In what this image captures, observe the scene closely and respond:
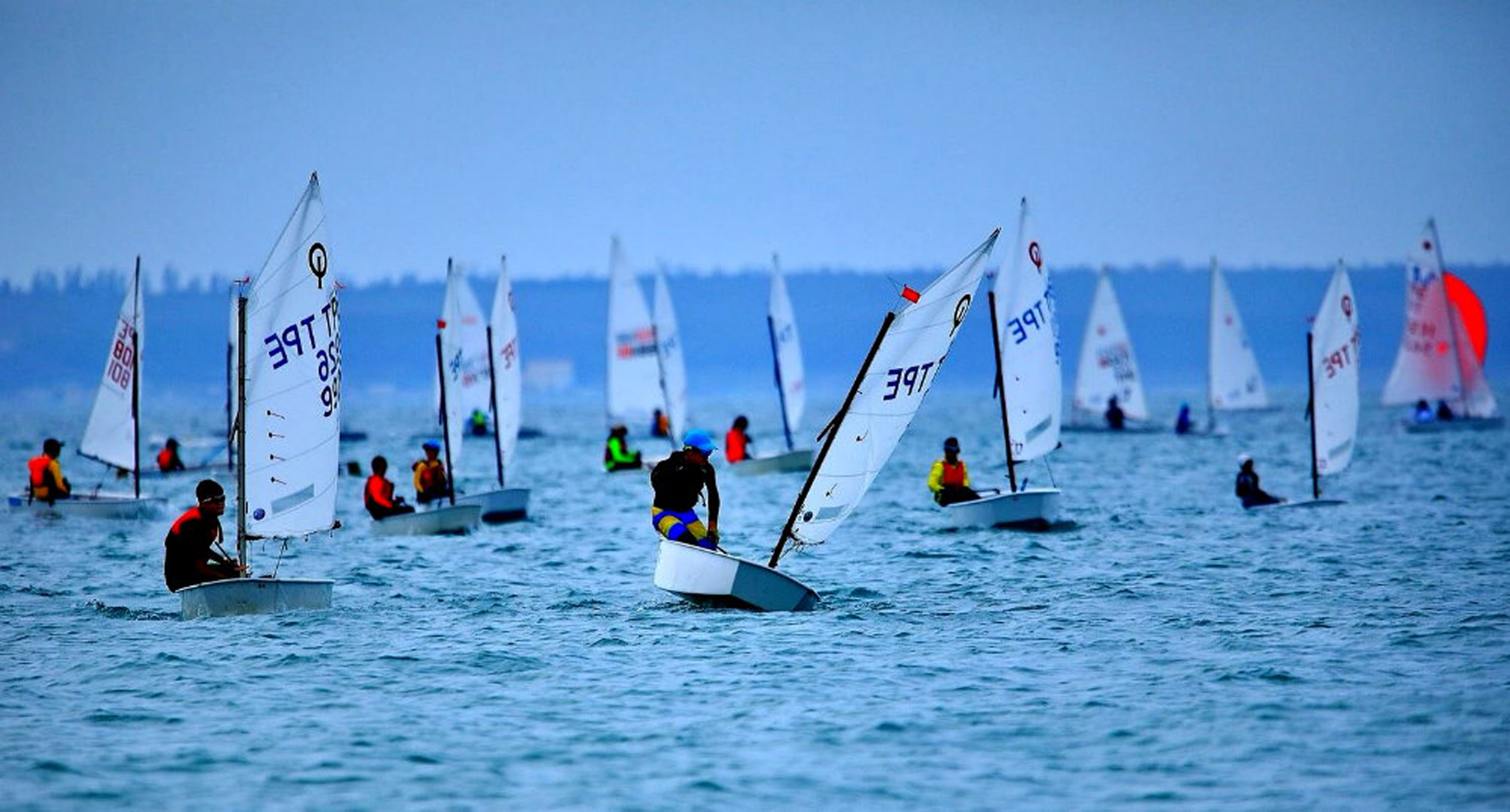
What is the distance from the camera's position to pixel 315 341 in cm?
1930

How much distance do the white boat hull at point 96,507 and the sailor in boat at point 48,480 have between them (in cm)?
14

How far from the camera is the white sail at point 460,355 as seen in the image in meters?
30.9

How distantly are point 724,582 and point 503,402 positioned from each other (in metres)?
16.9

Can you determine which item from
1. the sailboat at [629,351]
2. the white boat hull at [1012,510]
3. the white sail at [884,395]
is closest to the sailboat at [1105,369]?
the sailboat at [629,351]

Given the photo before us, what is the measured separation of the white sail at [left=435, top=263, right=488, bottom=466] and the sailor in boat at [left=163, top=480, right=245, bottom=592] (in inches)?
447

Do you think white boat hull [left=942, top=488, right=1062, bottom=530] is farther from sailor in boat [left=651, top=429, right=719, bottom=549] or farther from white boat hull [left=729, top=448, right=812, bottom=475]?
white boat hull [left=729, top=448, right=812, bottom=475]

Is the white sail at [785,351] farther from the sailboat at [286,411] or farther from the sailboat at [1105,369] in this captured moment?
the sailboat at [286,411]

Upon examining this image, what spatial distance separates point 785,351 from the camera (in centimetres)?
4850

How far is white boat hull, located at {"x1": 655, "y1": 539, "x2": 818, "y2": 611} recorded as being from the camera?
18562mm

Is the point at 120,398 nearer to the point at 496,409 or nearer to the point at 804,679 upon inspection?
the point at 496,409

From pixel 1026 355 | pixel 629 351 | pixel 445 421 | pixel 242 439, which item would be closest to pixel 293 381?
pixel 242 439

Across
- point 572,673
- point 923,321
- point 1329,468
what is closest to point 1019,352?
point 1329,468

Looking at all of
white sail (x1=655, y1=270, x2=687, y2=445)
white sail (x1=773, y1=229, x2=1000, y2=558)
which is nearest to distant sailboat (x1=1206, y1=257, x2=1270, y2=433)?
white sail (x1=655, y1=270, x2=687, y2=445)

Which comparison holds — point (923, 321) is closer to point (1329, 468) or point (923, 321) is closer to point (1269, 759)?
point (1269, 759)
